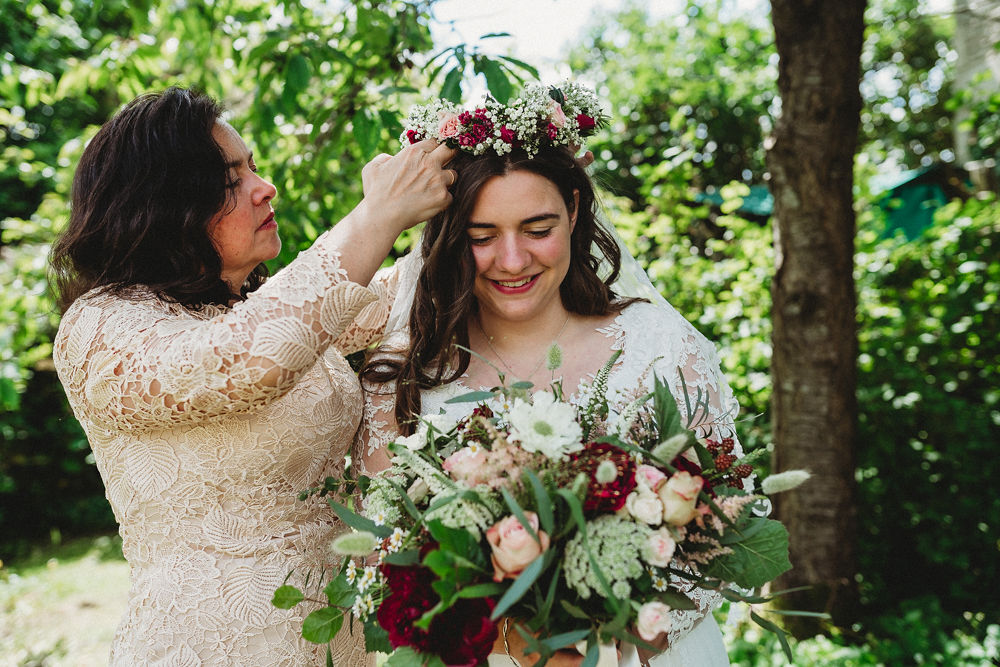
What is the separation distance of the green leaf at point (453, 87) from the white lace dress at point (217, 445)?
1039 mm

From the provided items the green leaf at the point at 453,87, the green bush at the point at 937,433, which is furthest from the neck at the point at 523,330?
the green bush at the point at 937,433

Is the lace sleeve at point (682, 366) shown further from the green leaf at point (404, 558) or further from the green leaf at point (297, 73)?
the green leaf at point (297, 73)

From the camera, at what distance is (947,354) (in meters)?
4.62

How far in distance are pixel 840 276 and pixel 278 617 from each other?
3156 mm

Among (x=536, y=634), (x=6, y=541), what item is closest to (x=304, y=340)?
(x=536, y=634)

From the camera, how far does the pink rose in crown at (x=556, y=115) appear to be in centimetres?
217

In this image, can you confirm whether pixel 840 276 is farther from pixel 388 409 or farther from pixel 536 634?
pixel 536 634

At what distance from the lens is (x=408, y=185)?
1.93 meters

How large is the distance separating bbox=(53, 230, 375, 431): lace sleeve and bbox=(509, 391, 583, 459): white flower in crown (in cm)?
59

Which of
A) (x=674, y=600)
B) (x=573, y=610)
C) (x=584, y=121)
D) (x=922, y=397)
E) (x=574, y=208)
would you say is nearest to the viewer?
(x=573, y=610)

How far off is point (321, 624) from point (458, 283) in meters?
1.10

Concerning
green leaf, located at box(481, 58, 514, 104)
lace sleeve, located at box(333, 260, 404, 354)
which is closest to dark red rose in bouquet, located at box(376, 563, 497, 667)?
lace sleeve, located at box(333, 260, 404, 354)

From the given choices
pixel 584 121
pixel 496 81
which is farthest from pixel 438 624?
pixel 496 81

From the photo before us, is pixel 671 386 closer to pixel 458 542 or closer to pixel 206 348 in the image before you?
pixel 458 542
